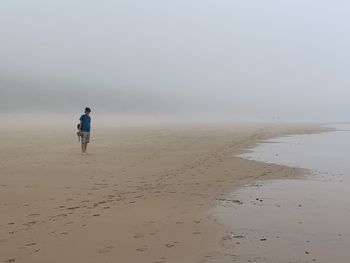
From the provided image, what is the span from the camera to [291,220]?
8102 mm

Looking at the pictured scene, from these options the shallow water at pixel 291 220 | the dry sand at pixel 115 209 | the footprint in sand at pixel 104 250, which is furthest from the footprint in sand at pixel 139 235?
the shallow water at pixel 291 220

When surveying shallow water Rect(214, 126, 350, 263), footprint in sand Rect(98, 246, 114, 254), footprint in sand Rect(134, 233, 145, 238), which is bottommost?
footprint in sand Rect(98, 246, 114, 254)

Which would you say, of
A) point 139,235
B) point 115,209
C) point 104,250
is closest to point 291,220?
point 139,235

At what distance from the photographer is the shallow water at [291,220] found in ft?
20.3

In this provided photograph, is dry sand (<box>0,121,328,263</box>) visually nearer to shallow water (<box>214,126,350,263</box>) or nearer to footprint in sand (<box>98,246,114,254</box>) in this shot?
footprint in sand (<box>98,246,114,254</box>)

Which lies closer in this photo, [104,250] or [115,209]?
[104,250]

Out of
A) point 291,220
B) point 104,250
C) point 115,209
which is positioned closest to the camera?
point 104,250

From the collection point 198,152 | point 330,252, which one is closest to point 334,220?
point 330,252

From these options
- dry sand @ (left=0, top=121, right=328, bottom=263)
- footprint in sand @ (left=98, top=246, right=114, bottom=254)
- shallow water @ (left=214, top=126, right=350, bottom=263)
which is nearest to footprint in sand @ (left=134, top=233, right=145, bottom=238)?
dry sand @ (left=0, top=121, right=328, bottom=263)

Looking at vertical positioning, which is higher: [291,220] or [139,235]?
[291,220]

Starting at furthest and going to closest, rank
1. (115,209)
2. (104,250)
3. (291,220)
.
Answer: (115,209), (291,220), (104,250)

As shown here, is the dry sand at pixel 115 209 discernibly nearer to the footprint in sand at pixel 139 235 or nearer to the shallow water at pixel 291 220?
the footprint in sand at pixel 139 235

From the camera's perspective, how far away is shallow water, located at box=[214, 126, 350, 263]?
20.3 ft

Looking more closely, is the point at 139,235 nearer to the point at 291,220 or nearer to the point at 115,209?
the point at 115,209
